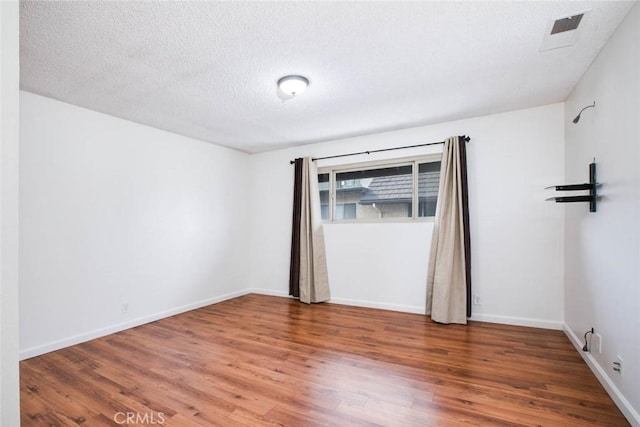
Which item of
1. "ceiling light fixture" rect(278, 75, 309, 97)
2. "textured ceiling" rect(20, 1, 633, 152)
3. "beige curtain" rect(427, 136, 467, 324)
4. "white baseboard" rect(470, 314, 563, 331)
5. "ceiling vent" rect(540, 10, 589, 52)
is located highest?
"ceiling vent" rect(540, 10, 589, 52)

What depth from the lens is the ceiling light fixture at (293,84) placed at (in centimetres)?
249

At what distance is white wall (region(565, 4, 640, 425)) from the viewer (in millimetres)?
1703

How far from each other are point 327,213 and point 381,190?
916 millimetres

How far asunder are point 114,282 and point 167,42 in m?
2.61

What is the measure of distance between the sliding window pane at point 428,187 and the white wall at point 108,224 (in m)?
2.98

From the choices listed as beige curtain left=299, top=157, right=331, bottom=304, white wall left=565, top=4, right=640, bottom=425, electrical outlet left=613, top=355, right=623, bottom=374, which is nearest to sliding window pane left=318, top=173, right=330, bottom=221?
beige curtain left=299, top=157, right=331, bottom=304

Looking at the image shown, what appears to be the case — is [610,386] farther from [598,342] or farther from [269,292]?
[269,292]

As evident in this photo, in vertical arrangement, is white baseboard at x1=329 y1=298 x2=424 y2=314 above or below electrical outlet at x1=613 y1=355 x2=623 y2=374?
below

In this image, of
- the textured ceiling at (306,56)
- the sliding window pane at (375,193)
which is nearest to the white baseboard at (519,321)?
the sliding window pane at (375,193)

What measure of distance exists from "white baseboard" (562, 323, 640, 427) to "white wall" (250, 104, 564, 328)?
0.66 meters

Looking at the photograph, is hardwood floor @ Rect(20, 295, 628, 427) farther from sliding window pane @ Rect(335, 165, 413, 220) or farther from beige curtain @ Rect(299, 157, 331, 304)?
sliding window pane @ Rect(335, 165, 413, 220)

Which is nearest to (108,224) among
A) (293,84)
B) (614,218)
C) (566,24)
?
(293,84)

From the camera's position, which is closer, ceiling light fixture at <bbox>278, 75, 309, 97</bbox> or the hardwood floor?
the hardwood floor

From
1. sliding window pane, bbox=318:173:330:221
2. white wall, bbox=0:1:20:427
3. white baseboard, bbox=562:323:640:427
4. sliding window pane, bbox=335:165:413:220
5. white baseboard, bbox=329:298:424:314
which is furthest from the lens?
sliding window pane, bbox=318:173:330:221
